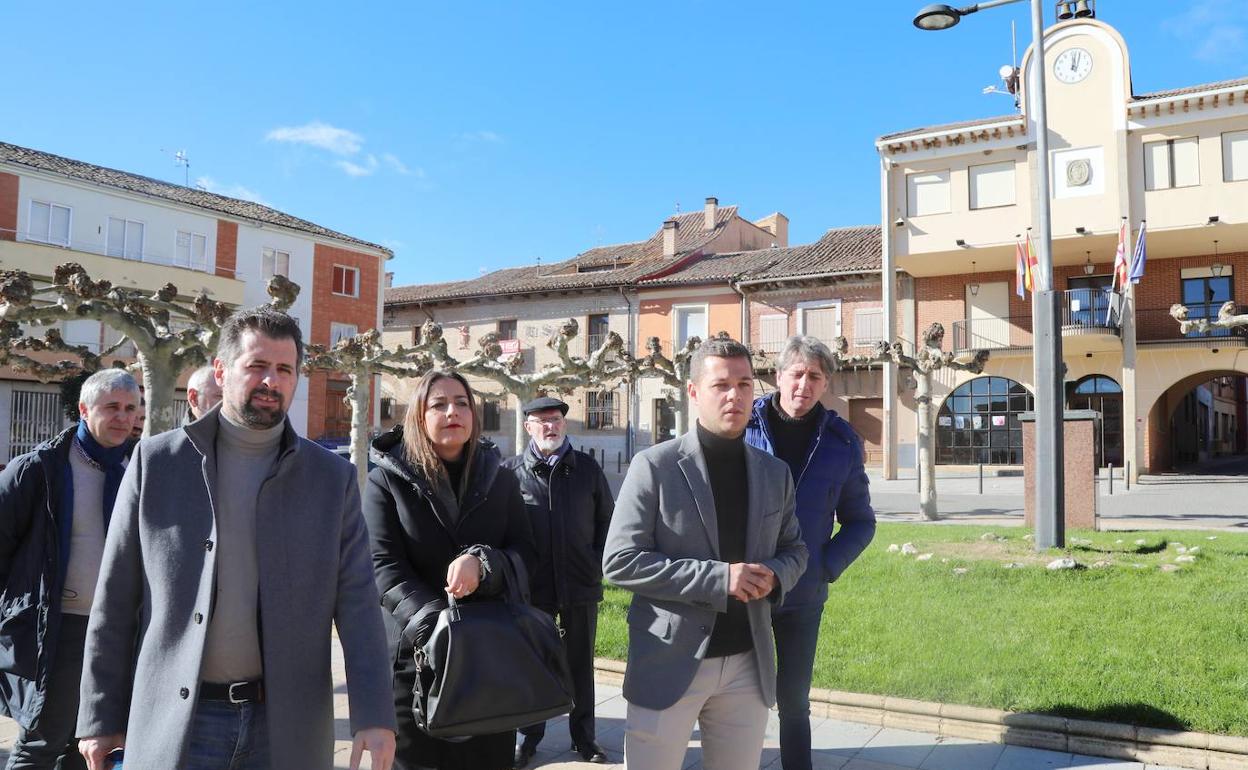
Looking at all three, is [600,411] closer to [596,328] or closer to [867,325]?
[596,328]

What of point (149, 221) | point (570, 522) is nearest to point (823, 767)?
point (570, 522)

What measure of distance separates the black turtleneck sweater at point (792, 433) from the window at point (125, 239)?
3142 cm

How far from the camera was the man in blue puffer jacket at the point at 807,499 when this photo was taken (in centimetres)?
396

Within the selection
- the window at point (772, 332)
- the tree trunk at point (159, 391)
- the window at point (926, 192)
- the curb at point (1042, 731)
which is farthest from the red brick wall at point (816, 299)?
the curb at point (1042, 731)

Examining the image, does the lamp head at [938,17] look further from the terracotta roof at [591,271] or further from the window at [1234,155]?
the terracotta roof at [591,271]

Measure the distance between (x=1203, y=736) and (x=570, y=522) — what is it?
3394 millimetres

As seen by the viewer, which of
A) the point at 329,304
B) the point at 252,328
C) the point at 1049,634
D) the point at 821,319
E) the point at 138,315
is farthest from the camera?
the point at 329,304

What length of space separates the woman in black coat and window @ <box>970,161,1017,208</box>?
27.9 meters

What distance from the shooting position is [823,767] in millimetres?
4492

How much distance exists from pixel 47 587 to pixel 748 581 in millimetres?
2683

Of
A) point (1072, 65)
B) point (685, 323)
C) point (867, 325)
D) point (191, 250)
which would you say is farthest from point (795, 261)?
point (191, 250)

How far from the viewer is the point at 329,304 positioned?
35.1 meters

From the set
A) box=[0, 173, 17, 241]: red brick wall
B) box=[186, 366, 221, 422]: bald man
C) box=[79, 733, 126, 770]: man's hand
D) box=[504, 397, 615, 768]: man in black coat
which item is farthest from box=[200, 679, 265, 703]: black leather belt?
box=[0, 173, 17, 241]: red brick wall

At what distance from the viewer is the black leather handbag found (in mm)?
2697
